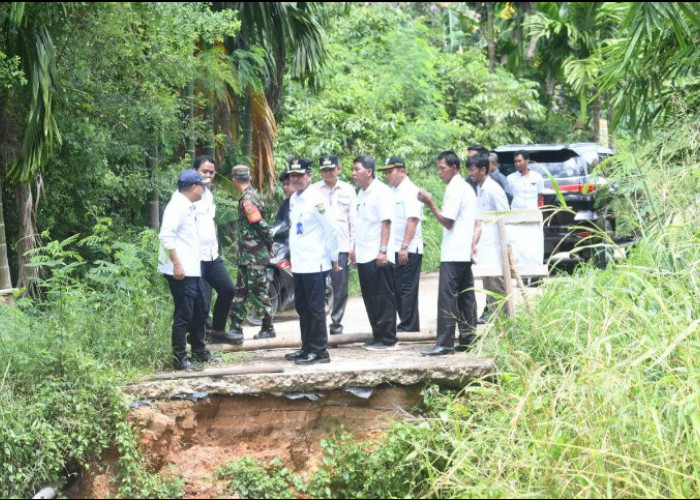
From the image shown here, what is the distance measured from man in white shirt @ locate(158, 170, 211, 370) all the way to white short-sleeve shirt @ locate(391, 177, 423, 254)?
7.23ft

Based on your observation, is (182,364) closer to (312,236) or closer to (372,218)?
(312,236)

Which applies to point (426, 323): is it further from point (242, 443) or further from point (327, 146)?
point (327, 146)

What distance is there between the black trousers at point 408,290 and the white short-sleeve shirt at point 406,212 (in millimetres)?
133

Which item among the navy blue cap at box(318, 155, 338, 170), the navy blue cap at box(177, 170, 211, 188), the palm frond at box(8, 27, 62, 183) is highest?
the palm frond at box(8, 27, 62, 183)

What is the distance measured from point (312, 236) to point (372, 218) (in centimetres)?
93

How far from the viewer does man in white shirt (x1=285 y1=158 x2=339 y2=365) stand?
8680mm

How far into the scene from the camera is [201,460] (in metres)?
7.91

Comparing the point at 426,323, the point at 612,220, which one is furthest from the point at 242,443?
the point at 612,220

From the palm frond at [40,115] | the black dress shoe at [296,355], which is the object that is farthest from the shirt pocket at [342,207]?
the palm frond at [40,115]

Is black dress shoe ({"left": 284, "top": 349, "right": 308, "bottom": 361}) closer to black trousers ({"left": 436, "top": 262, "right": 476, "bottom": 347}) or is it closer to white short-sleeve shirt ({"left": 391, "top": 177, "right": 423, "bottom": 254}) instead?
black trousers ({"left": 436, "top": 262, "right": 476, "bottom": 347})

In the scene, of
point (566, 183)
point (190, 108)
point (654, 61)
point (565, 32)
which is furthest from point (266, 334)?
point (565, 32)

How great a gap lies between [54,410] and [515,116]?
18.3 m

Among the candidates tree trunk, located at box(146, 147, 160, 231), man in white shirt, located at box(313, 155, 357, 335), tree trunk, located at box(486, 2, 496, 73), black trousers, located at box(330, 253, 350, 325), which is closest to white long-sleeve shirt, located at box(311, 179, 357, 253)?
man in white shirt, located at box(313, 155, 357, 335)

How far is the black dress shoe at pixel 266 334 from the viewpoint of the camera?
393 inches
